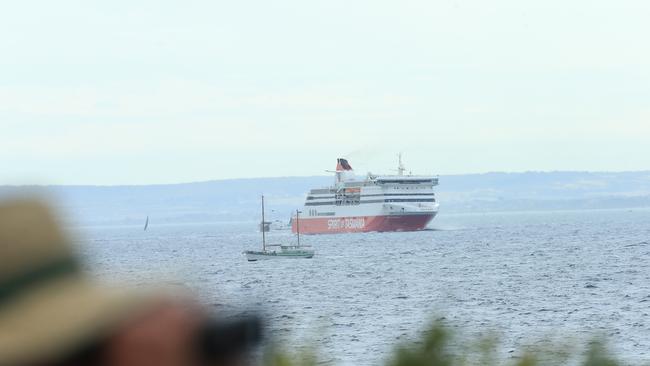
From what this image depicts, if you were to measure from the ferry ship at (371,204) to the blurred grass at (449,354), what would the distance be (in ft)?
334

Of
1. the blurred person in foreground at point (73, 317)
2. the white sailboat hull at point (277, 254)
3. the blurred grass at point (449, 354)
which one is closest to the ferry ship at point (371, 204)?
the white sailboat hull at point (277, 254)

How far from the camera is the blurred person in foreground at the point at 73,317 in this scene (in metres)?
0.86

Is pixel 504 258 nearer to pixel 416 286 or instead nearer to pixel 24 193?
pixel 416 286

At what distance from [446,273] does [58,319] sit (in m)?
57.6

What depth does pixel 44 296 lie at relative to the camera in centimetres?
91

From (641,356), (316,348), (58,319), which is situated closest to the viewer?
(58,319)

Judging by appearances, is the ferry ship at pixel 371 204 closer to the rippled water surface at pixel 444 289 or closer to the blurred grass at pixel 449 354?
the rippled water surface at pixel 444 289

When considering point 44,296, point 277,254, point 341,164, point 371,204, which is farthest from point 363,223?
point 44,296

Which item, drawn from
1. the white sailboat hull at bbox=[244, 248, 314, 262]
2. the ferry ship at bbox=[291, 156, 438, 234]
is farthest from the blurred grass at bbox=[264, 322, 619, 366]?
the ferry ship at bbox=[291, 156, 438, 234]

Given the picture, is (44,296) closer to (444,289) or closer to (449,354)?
(449,354)

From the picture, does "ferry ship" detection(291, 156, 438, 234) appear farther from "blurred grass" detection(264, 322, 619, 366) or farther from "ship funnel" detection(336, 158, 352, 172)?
"blurred grass" detection(264, 322, 619, 366)

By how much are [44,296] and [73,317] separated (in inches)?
1.5

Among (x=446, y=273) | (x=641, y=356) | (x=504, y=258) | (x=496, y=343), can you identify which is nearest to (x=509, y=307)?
(x=641, y=356)

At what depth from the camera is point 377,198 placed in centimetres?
10638
